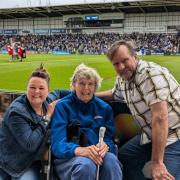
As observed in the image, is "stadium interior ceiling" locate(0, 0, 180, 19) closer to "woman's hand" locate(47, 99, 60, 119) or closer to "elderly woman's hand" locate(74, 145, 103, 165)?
"woman's hand" locate(47, 99, 60, 119)

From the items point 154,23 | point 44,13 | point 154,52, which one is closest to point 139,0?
point 154,23

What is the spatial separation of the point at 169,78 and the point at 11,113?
148 cm

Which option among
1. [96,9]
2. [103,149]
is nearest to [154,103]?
[103,149]

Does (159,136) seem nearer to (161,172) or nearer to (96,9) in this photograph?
(161,172)

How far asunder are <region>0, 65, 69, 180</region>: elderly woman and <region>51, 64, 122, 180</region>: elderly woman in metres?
Answer: 0.17

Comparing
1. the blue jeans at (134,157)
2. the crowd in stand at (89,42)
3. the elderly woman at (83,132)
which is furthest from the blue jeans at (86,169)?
the crowd in stand at (89,42)

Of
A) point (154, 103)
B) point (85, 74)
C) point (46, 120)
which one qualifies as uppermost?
point (85, 74)

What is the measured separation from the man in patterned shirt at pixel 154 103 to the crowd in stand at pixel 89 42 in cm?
3804

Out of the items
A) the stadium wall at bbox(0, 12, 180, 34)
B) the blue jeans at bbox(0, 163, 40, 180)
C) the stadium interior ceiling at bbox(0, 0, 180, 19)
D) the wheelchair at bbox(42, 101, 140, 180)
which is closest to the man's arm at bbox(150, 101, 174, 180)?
the wheelchair at bbox(42, 101, 140, 180)

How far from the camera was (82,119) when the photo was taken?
3592 millimetres

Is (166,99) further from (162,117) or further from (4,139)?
(4,139)

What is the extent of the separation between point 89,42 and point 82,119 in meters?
49.8

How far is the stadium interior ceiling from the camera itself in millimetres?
51491

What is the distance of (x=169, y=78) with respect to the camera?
3.34 m
